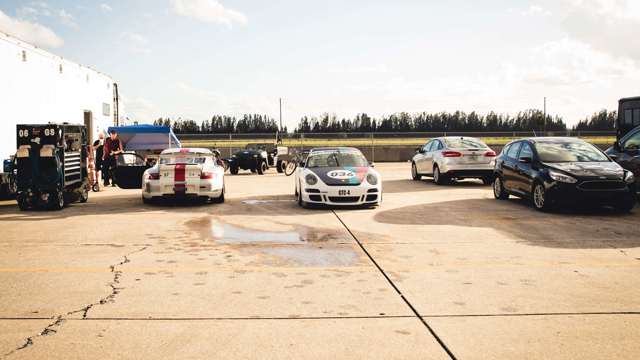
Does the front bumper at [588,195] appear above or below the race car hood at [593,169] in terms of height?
below

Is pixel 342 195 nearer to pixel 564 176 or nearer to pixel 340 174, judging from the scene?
pixel 340 174

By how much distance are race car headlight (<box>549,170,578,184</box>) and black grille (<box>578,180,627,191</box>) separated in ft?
0.55

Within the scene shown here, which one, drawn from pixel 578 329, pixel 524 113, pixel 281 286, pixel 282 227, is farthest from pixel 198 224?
pixel 524 113

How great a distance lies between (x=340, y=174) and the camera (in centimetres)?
1288

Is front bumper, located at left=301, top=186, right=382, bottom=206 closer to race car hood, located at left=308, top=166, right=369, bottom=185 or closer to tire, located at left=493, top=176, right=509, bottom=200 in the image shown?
race car hood, located at left=308, top=166, right=369, bottom=185

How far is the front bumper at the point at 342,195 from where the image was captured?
41.6 ft

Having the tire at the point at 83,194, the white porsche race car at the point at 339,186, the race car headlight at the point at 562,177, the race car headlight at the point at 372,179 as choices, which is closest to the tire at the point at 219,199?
the white porsche race car at the point at 339,186

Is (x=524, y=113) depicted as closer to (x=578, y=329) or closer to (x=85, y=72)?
(x=85, y=72)

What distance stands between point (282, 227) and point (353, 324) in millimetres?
5575

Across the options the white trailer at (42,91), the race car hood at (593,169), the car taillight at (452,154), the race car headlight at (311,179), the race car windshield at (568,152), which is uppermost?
the white trailer at (42,91)

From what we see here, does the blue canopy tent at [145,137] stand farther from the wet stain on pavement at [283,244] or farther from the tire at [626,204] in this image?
the tire at [626,204]

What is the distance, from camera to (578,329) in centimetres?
468

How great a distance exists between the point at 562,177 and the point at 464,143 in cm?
733

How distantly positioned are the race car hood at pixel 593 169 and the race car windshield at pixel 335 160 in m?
4.10
